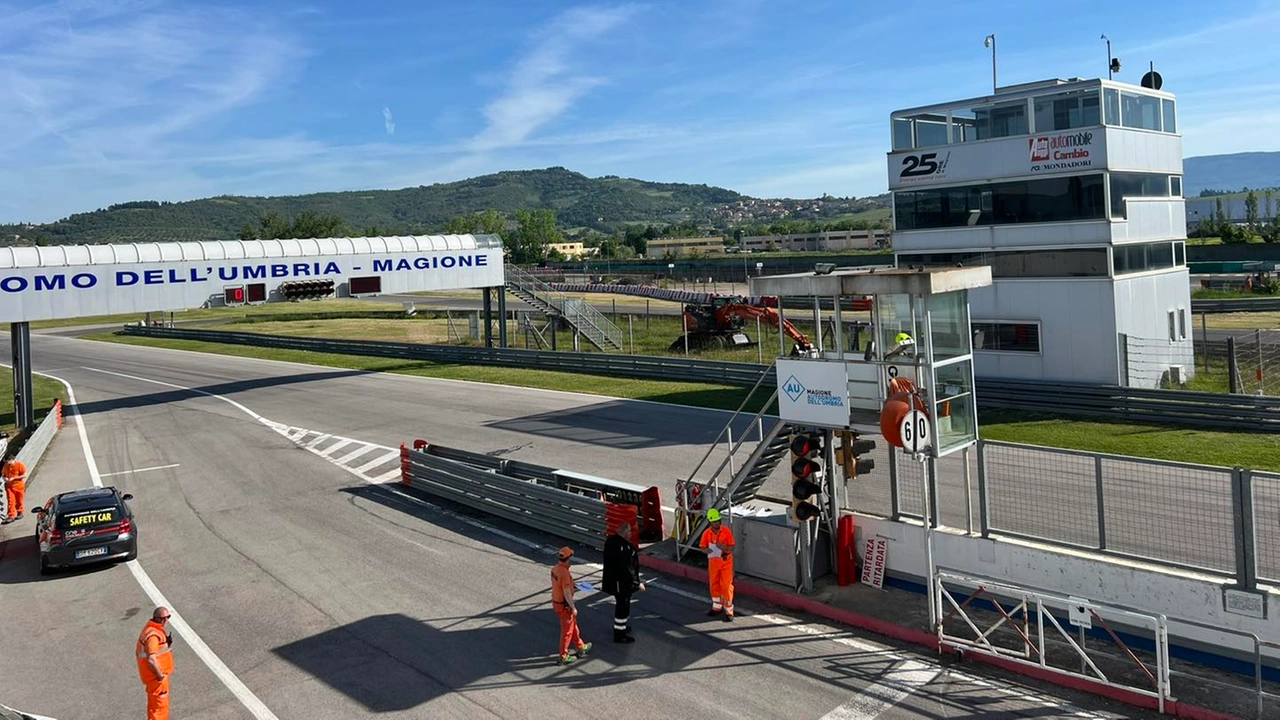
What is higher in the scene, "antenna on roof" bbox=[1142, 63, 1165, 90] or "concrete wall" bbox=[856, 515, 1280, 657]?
"antenna on roof" bbox=[1142, 63, 1165, 90]

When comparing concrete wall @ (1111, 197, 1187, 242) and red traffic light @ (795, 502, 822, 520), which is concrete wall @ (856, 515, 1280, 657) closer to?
red traffic light @ (795, 502, 822, 520)

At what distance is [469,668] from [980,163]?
25.3 metres

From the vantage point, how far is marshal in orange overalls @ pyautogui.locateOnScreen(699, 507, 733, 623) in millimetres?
13109

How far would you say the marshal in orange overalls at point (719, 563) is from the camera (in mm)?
13109

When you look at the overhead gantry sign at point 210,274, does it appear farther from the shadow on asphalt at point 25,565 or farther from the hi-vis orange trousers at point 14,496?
the shadow on asphalt at point 25,565

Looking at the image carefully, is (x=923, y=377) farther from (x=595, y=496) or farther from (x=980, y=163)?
(x=980, y=163)

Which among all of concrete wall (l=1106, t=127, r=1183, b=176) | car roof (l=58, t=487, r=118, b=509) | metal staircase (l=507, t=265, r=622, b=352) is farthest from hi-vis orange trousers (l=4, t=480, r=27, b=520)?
metal staircase (l=507, t=265, r=622, b=352)

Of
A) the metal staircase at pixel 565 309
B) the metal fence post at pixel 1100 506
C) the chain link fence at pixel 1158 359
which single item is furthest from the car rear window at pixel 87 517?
the metal staircase at pixel 565 309

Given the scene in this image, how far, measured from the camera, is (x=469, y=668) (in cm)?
1223

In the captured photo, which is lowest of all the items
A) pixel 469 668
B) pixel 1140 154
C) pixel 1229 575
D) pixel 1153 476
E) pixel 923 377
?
pixel 469 668

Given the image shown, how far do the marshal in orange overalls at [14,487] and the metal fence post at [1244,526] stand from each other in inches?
938

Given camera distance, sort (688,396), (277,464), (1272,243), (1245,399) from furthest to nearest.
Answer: (1272,243)
(688,396)
(277,464)
(1245,399)

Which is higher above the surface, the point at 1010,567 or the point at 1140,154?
the point at 1140,154

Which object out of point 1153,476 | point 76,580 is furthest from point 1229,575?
point 76,580
